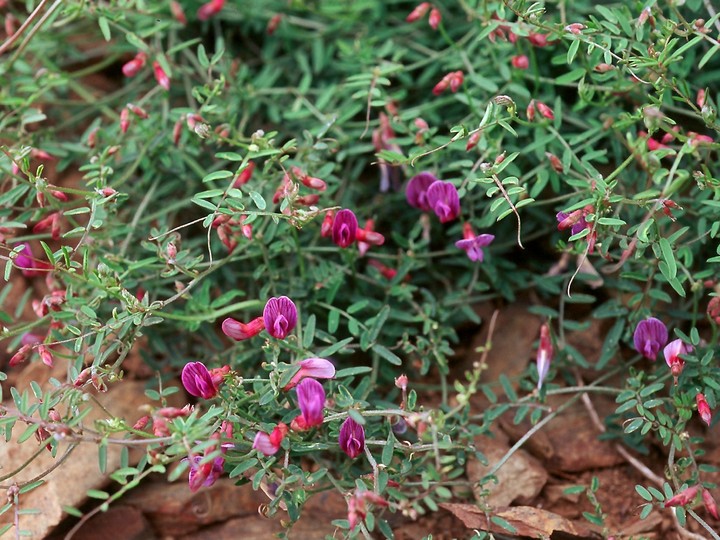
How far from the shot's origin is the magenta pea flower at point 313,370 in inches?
87.3

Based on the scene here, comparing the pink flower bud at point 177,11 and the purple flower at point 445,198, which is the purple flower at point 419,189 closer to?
the purple flower at point 445,198

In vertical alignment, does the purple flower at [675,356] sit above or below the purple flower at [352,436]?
A: below

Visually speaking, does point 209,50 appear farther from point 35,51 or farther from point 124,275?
point 124,275

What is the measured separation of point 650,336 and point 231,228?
130 cm

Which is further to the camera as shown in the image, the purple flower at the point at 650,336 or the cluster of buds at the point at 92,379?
the purple flower at the point at 650,336

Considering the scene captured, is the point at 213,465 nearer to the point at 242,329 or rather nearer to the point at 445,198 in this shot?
the point at 242,329

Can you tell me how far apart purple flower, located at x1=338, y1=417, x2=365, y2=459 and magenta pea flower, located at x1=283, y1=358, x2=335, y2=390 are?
0.14 m

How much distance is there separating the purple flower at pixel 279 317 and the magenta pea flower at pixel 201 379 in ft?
0.55

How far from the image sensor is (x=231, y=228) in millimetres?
2535

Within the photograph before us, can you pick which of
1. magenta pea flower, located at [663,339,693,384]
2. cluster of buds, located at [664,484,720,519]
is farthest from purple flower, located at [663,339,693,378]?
cluster of buds, located at [664,484,720,519]

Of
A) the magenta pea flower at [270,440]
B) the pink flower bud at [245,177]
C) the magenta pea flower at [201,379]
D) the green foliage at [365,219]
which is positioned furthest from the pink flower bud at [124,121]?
the magenta pea flower at [270,440]

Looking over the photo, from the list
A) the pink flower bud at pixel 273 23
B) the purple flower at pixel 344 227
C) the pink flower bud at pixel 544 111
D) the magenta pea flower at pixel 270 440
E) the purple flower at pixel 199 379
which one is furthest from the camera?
the pink flower bud at pixel 273 23

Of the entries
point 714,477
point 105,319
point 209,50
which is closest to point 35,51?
point 209,50

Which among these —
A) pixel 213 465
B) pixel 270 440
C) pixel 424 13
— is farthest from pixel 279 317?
pixel 424 13
